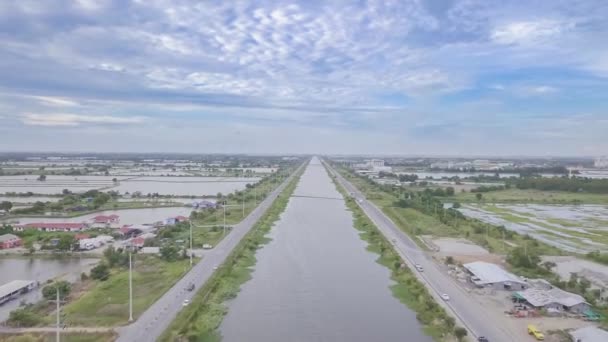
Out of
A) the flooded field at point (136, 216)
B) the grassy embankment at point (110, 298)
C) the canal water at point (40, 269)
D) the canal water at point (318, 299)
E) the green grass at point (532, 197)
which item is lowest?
the canal water at point (318, 299)

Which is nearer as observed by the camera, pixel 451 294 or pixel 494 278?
pixel 451 294

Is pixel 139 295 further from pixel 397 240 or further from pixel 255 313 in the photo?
pixel 397 240

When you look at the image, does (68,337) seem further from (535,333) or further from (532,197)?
(532,197)

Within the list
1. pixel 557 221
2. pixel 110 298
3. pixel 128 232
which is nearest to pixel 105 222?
pixel 128 232

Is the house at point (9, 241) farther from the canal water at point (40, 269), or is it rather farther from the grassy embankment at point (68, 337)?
the grassy embankment at point (68, 337)

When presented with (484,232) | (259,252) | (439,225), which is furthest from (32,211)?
(484,232)

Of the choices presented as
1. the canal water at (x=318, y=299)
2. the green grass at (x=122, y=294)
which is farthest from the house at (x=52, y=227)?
the canal water at (x=318, y=299)

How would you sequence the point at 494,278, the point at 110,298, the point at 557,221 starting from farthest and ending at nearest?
the point at 557,221, the point at 494,278, the point at 110,298
